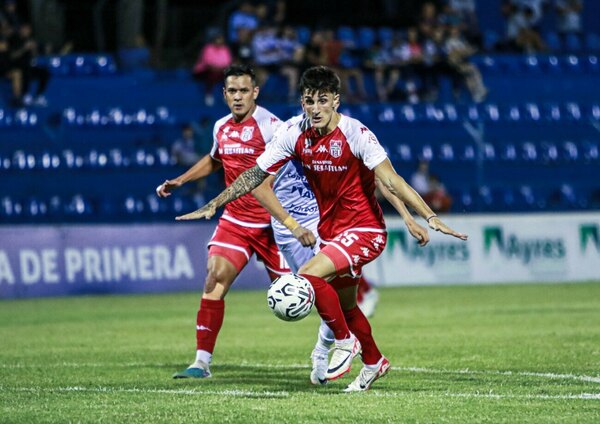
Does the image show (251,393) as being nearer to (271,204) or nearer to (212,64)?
(271,204)

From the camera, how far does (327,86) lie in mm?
8766

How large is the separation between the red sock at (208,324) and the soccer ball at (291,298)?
192cm

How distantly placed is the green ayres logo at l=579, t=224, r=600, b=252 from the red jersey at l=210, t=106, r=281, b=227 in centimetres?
1211

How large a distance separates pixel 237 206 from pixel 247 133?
25.2 inches

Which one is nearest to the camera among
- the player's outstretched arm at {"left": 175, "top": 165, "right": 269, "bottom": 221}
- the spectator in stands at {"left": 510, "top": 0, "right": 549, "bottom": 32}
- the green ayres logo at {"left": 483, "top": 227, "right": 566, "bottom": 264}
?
the player's outstretched arm at {"left": 175, "top": 165, "right": 269, "bottom": 221}

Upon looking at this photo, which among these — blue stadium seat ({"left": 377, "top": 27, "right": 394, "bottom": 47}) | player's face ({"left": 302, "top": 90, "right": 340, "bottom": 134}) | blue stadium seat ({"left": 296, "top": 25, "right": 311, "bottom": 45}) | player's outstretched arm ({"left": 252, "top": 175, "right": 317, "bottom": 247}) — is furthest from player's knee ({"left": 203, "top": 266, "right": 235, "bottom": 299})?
blue stadium seat ({"left": 377, "top": 27, "right": 394, "bottom": 47})

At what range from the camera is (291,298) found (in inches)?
325

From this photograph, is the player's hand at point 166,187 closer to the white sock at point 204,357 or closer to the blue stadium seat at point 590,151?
the white sock at point 204,357

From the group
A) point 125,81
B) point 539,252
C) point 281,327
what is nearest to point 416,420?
point 281,327

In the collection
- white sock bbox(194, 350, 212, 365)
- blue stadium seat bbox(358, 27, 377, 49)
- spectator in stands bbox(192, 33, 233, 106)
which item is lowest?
white sock bbox(194, 350, 212, 365)

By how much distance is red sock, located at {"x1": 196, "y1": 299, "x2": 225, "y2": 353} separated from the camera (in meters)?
10.2

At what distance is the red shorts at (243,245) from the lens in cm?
1058

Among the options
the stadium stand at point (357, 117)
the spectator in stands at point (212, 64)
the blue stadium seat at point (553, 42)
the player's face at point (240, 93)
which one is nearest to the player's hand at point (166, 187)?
the player's face at point (240, 93)

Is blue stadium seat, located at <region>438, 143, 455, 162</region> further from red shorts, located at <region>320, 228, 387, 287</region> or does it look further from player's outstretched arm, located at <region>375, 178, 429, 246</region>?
red shorts, located at <region>320, 228, 387, 287</region>
